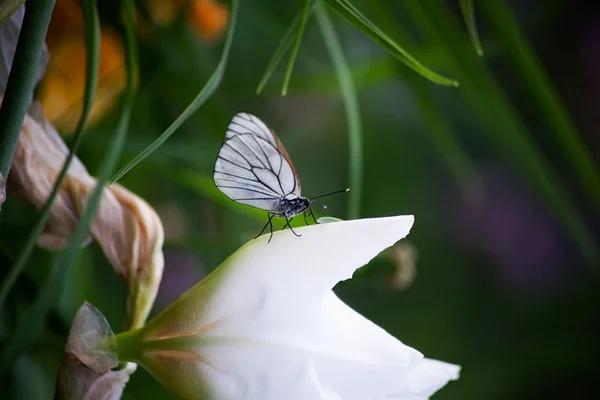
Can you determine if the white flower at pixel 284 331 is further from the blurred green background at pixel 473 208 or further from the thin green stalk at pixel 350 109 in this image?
the blurred green background at pixel 473 208

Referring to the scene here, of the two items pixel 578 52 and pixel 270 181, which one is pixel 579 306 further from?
pixel 270 181

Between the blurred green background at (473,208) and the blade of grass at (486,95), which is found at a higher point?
the blurred green background at (473,208)

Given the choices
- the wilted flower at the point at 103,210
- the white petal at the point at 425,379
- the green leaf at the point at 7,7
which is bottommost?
the white petal at the point at 425,379

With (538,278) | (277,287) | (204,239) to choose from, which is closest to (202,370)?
(277,287)

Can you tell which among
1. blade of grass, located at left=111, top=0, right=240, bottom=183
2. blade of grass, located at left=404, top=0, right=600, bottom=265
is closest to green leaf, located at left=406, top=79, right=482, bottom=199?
blade of grass, located at left=404, top=0, right=600, bottom=265

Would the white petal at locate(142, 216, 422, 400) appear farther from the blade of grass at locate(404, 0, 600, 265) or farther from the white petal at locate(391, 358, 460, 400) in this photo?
the blade of grass at locate(404, 0, 600, 265)

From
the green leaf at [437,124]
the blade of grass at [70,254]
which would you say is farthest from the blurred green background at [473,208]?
the blade of grass at [70,254]

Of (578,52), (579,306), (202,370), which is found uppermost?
(578,52)
